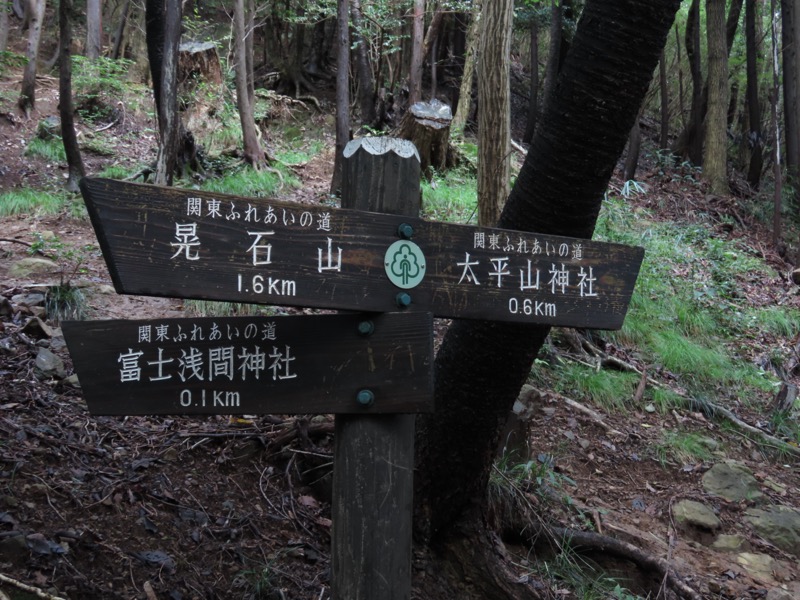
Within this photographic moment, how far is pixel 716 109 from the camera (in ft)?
55.8

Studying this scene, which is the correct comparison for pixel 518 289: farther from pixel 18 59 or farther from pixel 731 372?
pixel 18 59

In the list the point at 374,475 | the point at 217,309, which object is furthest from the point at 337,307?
the point at 217,309

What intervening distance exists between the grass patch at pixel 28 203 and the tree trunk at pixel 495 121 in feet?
19.3

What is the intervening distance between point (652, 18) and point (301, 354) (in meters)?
1.95

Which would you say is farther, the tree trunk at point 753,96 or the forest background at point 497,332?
the tree trunk at point 753,96

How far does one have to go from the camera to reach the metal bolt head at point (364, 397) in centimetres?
230

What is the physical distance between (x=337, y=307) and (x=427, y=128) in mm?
10015

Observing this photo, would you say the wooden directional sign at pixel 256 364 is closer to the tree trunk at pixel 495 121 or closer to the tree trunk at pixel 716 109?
the tree trunk at pixel 495 121

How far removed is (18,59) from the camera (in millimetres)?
15414

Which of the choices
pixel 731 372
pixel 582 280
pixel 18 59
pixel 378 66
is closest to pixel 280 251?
pixel 582 280

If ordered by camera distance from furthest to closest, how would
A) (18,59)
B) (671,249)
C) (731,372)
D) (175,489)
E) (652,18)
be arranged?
1. (18,59)
2. (671,249)
3. (731,372)
4. (175,489)
5. (652,18)

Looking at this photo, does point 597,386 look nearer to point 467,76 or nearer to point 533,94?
point 467,76

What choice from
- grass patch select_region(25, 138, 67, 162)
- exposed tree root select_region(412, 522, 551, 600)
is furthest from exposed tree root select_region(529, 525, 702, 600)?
grass patch select_region(25, 138, 67, 162)

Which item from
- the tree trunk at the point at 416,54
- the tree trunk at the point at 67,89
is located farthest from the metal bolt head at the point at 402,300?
the tree trunk at the point at 416,54
